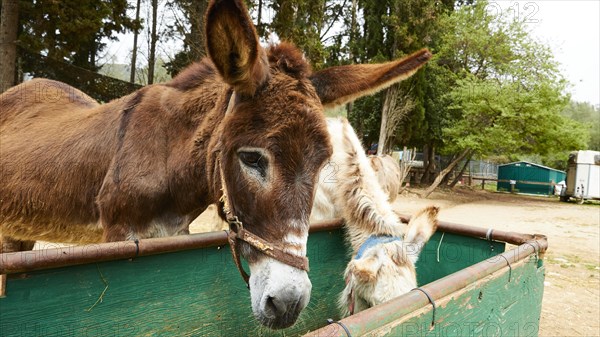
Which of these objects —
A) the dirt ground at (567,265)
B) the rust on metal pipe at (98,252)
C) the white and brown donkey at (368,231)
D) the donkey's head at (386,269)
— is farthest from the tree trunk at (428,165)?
the rust on metal pipe at (98,252)

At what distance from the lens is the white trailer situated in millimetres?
18844

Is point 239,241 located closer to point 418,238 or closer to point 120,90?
point 418,238

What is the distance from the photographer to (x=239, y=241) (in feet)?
4.90

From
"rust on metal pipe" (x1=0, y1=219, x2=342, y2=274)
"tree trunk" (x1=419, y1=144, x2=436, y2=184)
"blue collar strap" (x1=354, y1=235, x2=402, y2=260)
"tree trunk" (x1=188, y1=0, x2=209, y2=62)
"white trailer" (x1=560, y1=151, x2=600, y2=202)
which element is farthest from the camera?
"tree trunk" (x1=419, y1=144, x2=436, y2=184)

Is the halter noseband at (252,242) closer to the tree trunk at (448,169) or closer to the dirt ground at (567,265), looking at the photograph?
the dirt ground at (567,265)

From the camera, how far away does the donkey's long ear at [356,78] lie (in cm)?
180

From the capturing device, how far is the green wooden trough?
124 centimetres

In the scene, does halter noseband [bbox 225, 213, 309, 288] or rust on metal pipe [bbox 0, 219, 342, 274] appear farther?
halter noseband [bbox 225, 213, 309, 288]

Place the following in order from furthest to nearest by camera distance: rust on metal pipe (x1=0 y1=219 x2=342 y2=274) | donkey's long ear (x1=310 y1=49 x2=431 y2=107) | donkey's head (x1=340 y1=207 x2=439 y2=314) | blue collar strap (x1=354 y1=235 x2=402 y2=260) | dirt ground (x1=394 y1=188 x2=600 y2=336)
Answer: dirt ground (x1=394 y1=188 x2=600 y2=336)
blue collar strap (x1=354 y1=235 x2=402 y2=260)
donkey's head (x1=340 y1=207 x2=439 y2=314)
donkey's long ear (x1=310 y1=49 x2=431 y2=107)
rust on metal pipe (x1=0 y1=219 x2=342 y2=274)

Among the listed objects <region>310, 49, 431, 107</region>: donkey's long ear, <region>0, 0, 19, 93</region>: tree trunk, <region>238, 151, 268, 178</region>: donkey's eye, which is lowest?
<region>238, 151, 268, 178</region>: donkey's eye

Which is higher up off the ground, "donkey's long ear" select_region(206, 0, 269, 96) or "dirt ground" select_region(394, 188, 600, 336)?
"donkey's long ear" select_region(206, 0, 269, 96)

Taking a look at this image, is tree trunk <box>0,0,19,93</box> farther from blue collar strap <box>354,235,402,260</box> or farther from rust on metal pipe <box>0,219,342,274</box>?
blue collar strap <box>354,235,402,260</box>

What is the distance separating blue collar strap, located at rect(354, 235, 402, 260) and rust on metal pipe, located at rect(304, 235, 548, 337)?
752 mm

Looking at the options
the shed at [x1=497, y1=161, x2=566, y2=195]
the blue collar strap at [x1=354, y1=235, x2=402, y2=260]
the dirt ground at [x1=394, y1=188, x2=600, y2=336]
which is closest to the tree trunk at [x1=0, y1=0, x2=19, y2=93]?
the blue collar strap at [x1=354, y1=235, x2=402, y2=260]
